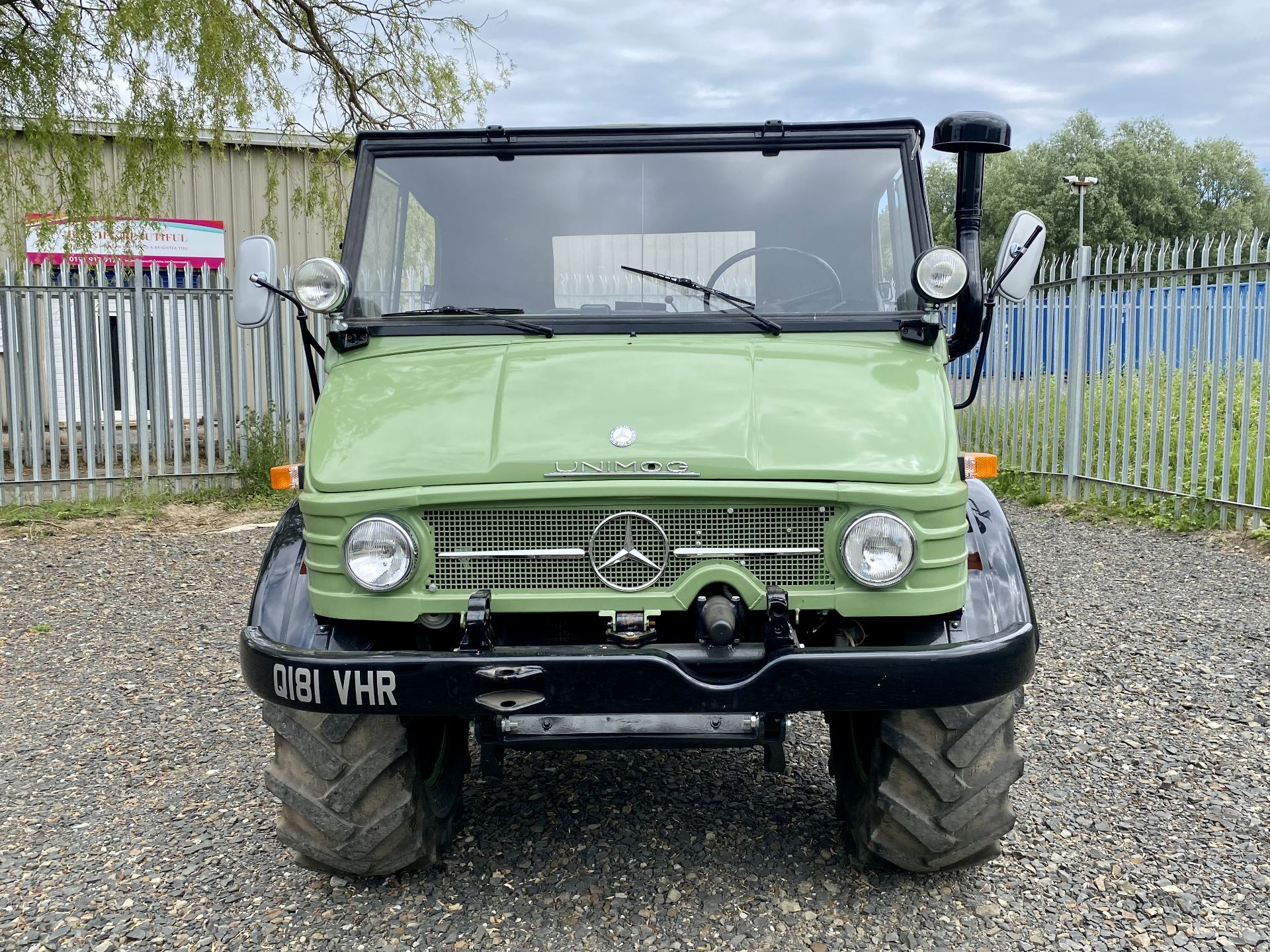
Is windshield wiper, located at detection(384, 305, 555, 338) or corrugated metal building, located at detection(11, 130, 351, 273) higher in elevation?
corrugated metal building, located at detection(11, 130, 351, 273)

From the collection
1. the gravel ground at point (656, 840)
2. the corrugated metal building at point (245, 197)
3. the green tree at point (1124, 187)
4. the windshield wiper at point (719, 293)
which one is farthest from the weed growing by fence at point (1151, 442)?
the green tree at point (1124, 187)

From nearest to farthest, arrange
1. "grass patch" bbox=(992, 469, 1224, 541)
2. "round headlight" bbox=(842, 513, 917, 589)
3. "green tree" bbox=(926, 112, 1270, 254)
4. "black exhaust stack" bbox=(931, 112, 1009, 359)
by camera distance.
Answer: "round headlight" bbox=(842, 513, 917, 589)
"black exhaust stack" bbox=(931, 112, 1009, 359)
"grass patch" bbox=(992, 469, 1224, 541)
"green tree" bbox=(926, 112, 1270, 254)

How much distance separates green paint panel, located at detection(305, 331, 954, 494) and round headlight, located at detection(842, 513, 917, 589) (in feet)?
0.37

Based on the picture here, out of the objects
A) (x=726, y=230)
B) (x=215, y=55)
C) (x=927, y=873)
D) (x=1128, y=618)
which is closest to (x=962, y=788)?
(x=927, y=873)

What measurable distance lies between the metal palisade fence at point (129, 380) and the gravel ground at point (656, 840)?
5.60 m

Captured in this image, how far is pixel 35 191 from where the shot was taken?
9.77 meters

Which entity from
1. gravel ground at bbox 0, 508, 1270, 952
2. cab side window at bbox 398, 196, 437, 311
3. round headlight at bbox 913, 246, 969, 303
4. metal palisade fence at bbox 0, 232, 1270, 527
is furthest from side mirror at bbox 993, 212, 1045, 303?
metal palisade fence at bbox 0, 232, 1270, 527

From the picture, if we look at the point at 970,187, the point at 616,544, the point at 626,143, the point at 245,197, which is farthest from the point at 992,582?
the point at 245,197

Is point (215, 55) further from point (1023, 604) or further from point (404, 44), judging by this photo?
point (1023, 604)

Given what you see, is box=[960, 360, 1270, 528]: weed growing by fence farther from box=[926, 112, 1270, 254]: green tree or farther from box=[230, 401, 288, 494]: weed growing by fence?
box=[926, 112, 1270, 254]: green tree

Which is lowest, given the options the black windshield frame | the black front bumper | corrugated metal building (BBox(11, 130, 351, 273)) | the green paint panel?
the black front bumper

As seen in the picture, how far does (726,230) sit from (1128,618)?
154 inches

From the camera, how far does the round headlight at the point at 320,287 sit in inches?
139

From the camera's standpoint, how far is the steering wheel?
365cm
